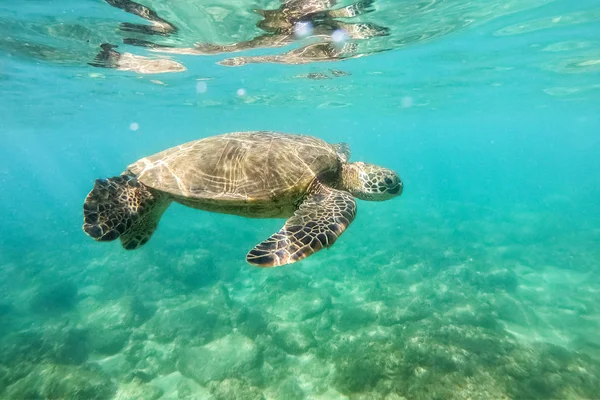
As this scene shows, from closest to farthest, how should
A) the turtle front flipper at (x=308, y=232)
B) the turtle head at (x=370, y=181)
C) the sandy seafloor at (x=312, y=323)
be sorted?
the turtle front flipper at (x=308, y=232) < the turtle head at (x=370, y=181) < the sandy seafloor at (x=312, y=323)

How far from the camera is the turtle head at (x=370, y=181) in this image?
21.6 feet

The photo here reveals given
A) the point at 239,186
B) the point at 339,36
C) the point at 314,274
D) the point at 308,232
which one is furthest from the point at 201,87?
the point at 308,232

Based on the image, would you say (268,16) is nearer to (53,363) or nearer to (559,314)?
(53,363)

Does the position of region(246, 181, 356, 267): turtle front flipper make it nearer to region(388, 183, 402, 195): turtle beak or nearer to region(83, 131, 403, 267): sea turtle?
region(83, 131, 403, 267): sea turtle

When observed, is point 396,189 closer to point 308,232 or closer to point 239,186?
point 308,232

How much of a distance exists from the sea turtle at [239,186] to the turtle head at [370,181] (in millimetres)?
20

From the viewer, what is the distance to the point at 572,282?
13.4 metres

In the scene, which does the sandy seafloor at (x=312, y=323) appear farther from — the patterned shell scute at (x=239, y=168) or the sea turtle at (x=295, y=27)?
the sea turtle at (x=295, y=27)

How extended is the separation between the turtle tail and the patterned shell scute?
0.30m

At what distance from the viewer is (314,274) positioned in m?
14.1

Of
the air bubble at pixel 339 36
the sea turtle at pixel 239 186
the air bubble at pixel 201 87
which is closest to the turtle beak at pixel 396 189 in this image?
the sea turtle at pixel 239 186

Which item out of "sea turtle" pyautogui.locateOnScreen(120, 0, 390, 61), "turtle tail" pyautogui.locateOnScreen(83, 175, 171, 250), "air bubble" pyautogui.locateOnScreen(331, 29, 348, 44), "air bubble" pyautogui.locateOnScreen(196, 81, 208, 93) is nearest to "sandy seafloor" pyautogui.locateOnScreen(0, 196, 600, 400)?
"turtle tail" pyautogui.locateOnScreen(83, 175, 171, 250)

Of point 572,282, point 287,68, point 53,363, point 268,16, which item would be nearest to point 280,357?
point 53,363

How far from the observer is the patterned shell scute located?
18.9 feet
